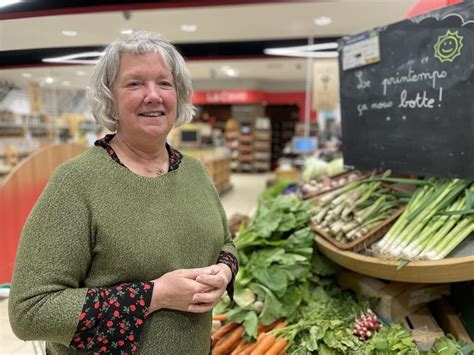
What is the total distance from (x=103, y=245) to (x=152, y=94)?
46 cm

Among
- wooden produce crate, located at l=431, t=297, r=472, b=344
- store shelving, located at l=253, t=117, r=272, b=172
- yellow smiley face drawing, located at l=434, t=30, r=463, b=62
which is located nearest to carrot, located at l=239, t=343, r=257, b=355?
wooden produce crate, located at l=431, t=297, r=472, b=344

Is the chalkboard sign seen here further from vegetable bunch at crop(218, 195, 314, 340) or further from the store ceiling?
the store ceiling

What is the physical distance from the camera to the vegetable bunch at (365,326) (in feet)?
5.31

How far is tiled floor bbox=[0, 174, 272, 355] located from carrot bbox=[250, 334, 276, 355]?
927mm

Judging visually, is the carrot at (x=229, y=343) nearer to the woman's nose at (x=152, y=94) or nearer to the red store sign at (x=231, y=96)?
the woman's nose at (x=152, y=94)

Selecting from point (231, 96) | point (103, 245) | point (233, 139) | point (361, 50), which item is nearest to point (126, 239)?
point (103, 245)

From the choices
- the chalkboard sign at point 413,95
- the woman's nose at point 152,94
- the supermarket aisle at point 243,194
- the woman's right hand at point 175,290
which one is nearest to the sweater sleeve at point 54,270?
the woman's right hand at point 175,290

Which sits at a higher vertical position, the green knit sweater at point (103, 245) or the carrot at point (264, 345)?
Answer: the green knit sweater at point (103, 245)

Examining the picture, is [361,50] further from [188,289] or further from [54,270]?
[54,270]

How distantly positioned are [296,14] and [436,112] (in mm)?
4802

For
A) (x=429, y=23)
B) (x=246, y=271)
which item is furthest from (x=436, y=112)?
(x=246, y=271)

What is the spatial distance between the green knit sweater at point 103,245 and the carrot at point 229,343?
602 millimetres

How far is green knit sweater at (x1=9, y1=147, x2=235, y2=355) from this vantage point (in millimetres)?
915

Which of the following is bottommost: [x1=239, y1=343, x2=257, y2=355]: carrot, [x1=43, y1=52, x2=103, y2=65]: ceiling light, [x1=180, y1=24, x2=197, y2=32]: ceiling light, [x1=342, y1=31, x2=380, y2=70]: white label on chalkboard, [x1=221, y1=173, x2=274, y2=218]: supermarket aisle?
[x1=221, y1=173, x2=274, y2=218]: supermarket aisle
